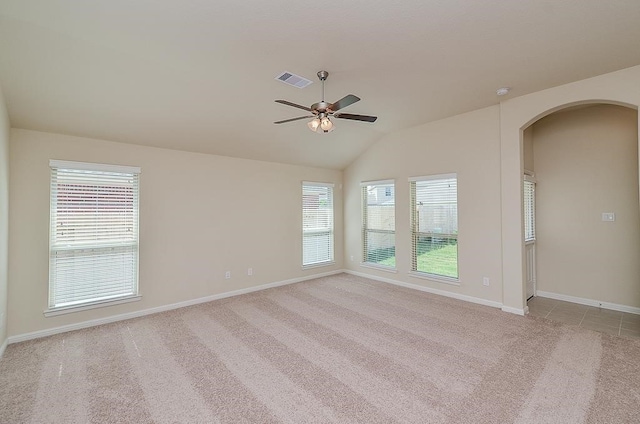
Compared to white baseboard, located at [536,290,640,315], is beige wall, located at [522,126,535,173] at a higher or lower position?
higher

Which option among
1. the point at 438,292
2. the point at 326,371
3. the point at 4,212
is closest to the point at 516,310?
the point at 438,292

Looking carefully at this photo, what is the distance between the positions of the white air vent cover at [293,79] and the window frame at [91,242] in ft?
8.25

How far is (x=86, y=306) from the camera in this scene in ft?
11.9

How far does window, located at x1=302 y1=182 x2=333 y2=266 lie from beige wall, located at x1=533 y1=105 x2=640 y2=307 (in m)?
3.94

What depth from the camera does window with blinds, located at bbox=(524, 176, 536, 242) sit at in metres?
4.64

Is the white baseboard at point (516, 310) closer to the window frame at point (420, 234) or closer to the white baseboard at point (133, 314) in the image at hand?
the window frame at point (420, 234)

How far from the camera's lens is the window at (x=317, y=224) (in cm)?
602

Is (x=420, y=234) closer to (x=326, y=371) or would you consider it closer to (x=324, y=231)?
(x=324, y=231)

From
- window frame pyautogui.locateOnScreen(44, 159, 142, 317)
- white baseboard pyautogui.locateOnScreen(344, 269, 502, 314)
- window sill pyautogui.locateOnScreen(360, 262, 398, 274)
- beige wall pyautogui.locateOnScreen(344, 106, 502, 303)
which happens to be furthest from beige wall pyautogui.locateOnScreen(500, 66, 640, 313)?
window frame pyautogui.locateOnScreen(44, 159, 142, 317)

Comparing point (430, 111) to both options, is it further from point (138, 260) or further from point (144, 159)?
point (138, 260)

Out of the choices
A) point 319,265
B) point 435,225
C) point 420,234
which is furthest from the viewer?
point 319,265

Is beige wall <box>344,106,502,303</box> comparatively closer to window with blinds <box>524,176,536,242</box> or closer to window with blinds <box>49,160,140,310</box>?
window with blinds <box>524,176,536,242</box>

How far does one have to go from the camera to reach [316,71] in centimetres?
306

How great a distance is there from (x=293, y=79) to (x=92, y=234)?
3.34 m
